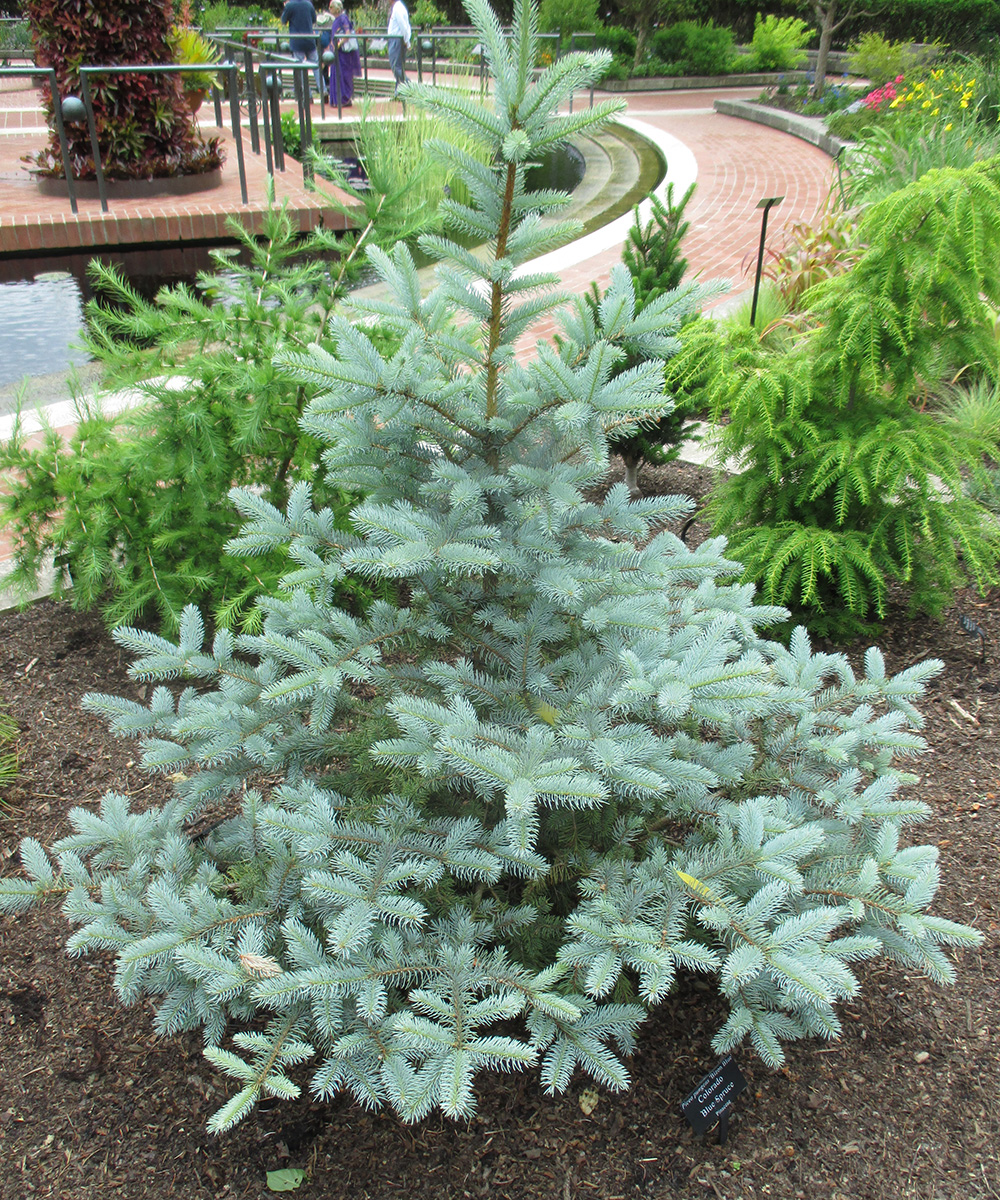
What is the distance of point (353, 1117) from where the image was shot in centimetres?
204

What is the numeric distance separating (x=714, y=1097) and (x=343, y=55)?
18.3m

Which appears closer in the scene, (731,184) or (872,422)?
(872,422)

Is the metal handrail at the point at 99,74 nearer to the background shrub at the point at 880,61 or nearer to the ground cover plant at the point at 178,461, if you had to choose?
the ground cover plant at the point at 178,461

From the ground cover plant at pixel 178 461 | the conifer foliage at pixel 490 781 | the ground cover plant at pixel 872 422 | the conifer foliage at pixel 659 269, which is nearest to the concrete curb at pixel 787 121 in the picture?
the conifer foliage at pixel 659 269

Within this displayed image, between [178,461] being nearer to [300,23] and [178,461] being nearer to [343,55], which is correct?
[300,23]

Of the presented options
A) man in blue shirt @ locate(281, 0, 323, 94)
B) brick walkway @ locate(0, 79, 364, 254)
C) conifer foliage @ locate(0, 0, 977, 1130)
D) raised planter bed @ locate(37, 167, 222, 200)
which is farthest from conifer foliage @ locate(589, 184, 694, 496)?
man in blue shirt @ locate(281, 0, 323, 94)

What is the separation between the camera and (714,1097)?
191cm

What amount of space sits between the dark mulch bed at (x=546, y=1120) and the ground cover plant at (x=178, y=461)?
51.8 inches

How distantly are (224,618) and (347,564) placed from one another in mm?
1413

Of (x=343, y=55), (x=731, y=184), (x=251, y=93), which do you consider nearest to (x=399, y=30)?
(x=343, y=55)

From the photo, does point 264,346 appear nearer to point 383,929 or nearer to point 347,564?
point 347,564

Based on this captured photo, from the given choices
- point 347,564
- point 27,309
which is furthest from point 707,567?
point 27,309

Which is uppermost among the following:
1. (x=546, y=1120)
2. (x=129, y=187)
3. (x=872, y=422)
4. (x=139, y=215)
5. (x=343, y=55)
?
(x=343, y=55)

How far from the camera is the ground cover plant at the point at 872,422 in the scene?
119 inches
